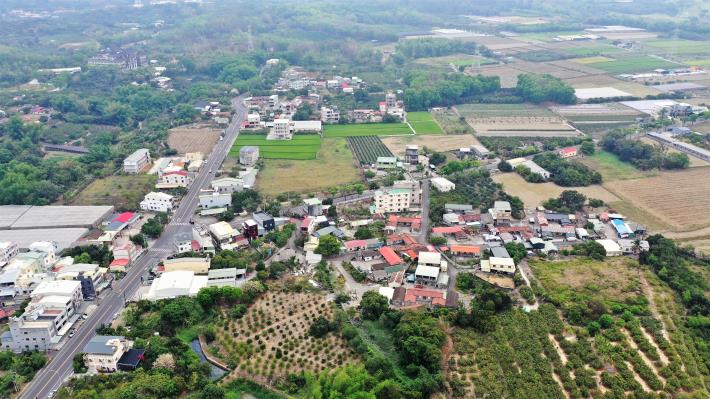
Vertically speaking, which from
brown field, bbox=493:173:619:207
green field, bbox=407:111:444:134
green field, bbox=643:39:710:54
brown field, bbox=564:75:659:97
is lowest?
green field, bbox=407:111:444:134

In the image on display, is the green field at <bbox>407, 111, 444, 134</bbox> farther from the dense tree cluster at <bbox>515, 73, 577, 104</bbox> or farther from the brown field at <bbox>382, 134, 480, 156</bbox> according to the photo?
the dense tree cluster at <bbox>515, 73, 577, 104</bbox>

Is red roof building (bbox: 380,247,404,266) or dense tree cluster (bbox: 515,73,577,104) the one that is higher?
dense tree cluster (bbox: 515,73,577,104)

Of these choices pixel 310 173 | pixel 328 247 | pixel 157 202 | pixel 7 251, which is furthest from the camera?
pixel 310 173

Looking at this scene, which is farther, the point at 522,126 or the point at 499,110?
the point at 499,110

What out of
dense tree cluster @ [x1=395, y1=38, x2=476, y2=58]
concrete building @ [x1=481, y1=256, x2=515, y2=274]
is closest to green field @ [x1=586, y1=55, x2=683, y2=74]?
dense tree cluster @ [x1=395, y1=38, x2=476, y2=58]

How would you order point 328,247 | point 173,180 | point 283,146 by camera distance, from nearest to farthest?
point 328,247
point 173,180
point 283,146

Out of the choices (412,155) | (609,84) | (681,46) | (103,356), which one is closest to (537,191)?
(412,155)

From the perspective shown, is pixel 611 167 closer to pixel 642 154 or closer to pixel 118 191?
pixel 642 154
